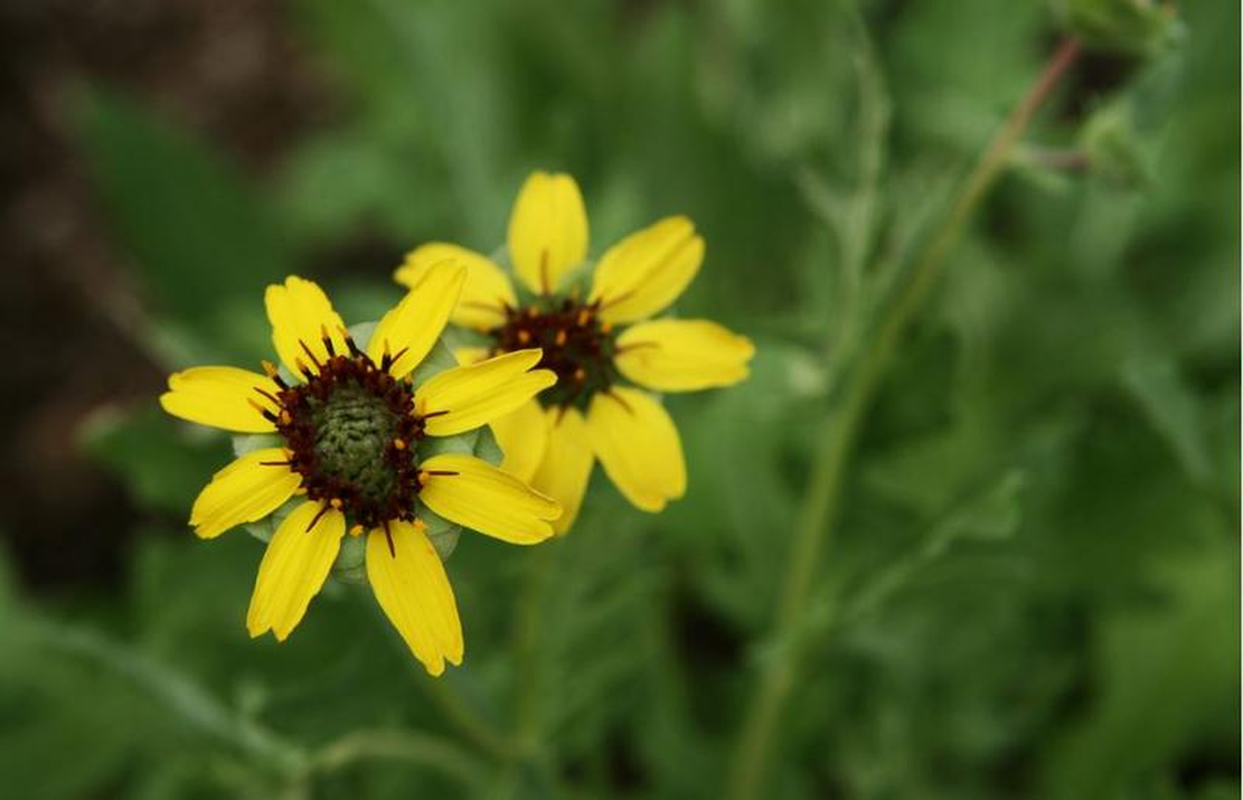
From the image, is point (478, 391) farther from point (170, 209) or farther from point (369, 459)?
point (170, 209)

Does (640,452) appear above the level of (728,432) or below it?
below

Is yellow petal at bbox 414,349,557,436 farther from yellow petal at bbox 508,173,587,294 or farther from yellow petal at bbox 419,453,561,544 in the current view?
yellow petal at bbox 508,173,587,294

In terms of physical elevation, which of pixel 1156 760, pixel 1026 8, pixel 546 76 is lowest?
pixel 1156 760

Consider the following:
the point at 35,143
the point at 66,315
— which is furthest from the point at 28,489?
the point at 35,143

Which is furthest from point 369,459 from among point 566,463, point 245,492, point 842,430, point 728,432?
point 728,432

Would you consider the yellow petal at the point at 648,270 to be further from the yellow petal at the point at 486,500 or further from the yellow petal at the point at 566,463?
the yellow petal at the point at 486,500

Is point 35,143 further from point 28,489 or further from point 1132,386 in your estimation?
point 1132,386

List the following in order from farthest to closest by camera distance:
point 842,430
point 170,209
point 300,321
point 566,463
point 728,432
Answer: point 170,209 < point 728,432 < point 842,430 < point 566,463 < point 300,321
